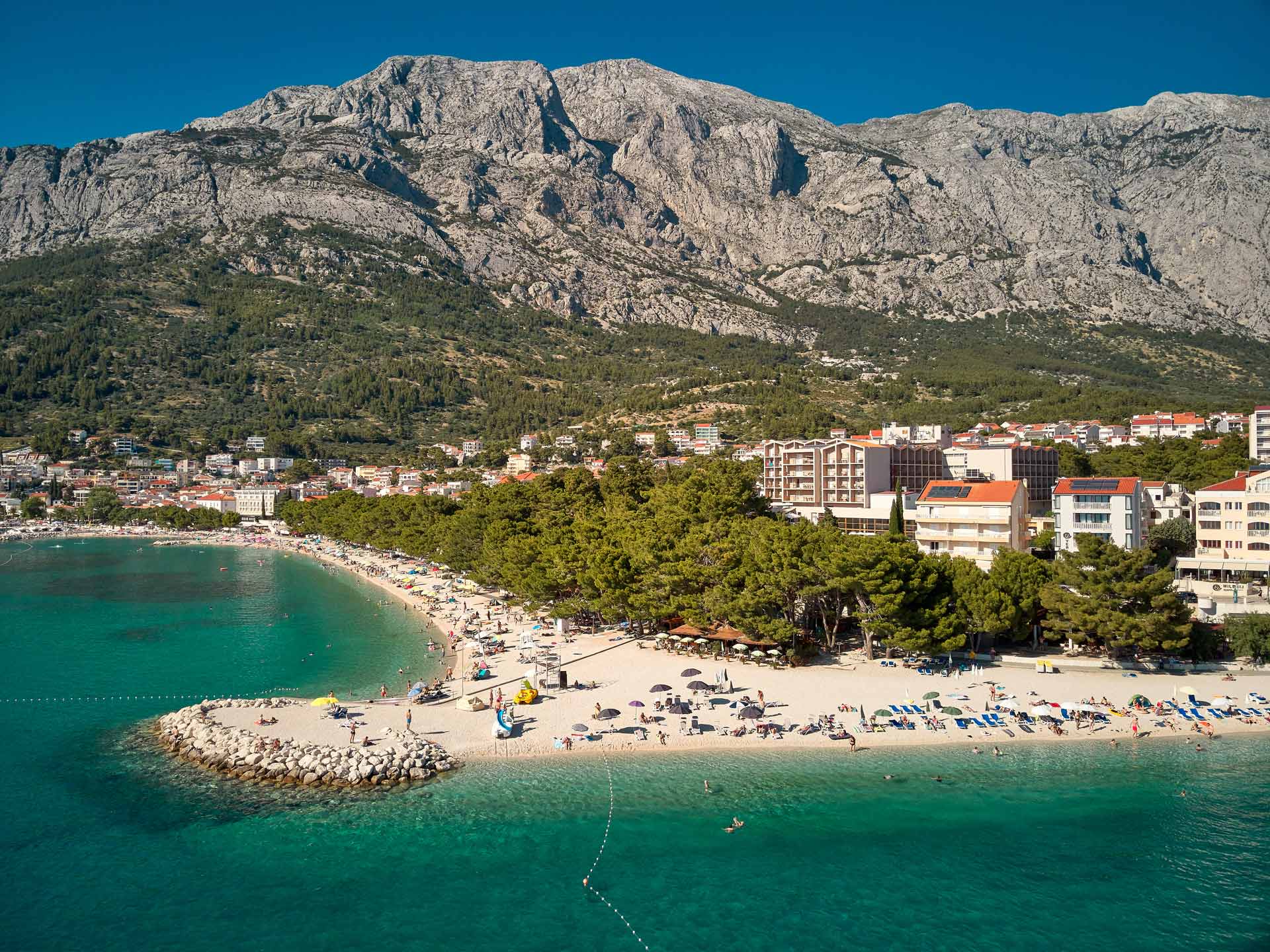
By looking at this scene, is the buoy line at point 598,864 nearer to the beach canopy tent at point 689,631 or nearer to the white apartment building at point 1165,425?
the beach canopy tent at point 689,631

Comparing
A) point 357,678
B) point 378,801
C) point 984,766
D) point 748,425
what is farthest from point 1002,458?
point 748,425

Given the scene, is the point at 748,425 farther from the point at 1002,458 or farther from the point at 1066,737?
the point at 1066,737

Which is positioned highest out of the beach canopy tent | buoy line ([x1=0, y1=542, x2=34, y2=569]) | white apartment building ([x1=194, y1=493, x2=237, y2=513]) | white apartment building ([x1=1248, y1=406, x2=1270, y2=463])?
white apartment building ([x1=1248, y1=406, x2=1270, y2=463])

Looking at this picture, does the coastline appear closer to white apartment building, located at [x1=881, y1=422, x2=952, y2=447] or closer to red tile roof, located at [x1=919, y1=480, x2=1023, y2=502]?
red tile roof, located at [x1=919, y1=480, x2=1023, y2=502]

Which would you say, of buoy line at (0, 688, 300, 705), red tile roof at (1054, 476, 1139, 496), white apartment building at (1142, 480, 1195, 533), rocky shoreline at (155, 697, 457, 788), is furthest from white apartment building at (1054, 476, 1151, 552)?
buoy line at (0, 688, 300, 705)

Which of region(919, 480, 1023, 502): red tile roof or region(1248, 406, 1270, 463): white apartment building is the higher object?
region(1248, 406, 1270, 463): white apartment building

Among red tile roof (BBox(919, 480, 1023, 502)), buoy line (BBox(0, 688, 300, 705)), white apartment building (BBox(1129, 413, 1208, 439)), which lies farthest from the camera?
white apartment building (BBox(1129, 413, 1208, 439))

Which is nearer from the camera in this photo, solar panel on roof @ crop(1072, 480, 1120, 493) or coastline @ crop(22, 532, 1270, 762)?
coastline @ crop(22, 532, 1270, 762)
